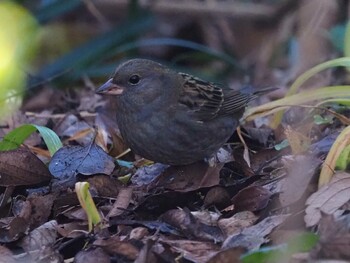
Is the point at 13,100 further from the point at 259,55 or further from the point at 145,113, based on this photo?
the point at 259,55

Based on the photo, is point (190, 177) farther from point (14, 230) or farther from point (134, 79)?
point (14, 230)

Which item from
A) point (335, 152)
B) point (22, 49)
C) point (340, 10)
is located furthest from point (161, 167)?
point (340, 10)

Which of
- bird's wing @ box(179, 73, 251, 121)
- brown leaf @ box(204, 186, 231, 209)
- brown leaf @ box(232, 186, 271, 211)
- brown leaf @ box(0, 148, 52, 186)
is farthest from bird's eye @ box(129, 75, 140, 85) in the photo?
brown leaf @ box(232, 186, 271, 211)

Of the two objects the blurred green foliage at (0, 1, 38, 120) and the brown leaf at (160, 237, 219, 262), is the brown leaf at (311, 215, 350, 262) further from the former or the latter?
the blurred green foliage at (0, 1, 38, 120)

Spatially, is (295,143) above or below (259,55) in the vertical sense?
above

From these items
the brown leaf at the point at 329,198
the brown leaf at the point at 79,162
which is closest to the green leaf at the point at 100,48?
the brown leaf at the point at 79,162

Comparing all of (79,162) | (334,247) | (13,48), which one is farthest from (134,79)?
(13,48)
